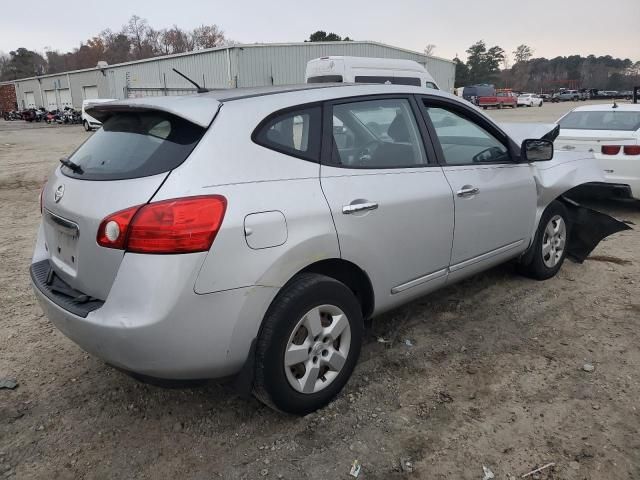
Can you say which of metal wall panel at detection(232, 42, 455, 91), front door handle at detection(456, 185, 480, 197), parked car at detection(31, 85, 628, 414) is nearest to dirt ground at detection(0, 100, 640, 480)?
parked car at detection(31, 85, 628, 414)

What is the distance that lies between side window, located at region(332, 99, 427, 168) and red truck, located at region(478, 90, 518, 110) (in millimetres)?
49706

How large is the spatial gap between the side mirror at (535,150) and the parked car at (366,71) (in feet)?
27.6

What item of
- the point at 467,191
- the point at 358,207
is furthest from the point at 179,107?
the point at 467,191

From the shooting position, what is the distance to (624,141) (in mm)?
6672

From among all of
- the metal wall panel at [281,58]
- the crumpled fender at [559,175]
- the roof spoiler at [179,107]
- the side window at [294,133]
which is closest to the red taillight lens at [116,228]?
the roof spoiler at [179,107]

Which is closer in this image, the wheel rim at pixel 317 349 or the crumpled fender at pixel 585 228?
the wheel rim at pixel 317 349

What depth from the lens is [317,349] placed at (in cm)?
266

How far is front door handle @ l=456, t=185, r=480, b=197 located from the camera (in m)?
3.34

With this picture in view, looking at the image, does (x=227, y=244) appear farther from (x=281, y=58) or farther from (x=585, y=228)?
(x=281, y=58)

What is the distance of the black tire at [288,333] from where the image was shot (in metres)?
2.41

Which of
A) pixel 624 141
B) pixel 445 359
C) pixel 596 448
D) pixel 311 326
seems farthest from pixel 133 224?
pixel 624 141

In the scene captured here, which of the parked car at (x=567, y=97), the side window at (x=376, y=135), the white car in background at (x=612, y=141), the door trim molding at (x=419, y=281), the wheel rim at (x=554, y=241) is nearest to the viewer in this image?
the side window at (x=376, y=135)

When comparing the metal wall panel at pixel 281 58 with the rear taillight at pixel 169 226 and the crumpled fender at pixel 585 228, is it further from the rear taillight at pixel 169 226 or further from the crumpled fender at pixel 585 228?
the rear taillight at pixel 169 226

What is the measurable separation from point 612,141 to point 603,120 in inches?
36.7
